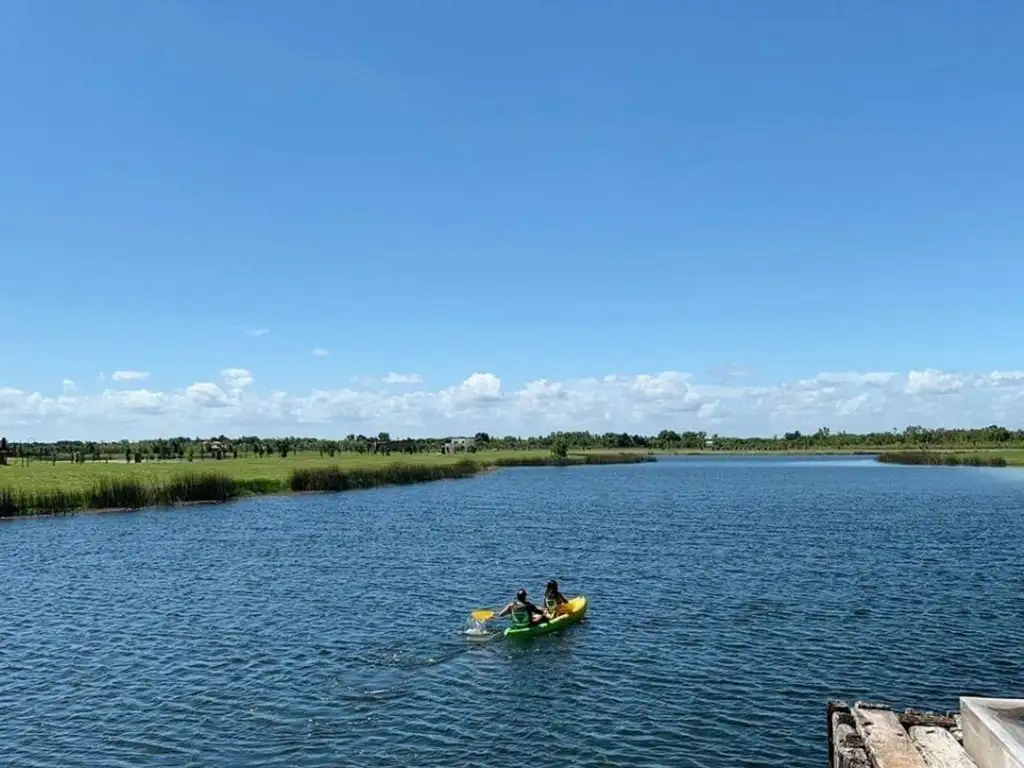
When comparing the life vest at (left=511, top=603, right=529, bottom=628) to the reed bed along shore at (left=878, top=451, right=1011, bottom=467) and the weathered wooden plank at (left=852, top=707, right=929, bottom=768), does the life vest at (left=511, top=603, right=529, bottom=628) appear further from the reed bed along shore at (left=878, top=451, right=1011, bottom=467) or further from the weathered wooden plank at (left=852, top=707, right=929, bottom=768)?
the reed bed along shore at (left=878, top=451, right=1011, bottom=467)

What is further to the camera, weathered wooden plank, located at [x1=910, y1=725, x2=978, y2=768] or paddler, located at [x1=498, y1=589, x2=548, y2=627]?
paddler, located at [x1=498, y1=589, x2=548, y2=627]

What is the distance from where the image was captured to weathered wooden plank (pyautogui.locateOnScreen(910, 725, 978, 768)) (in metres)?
13.3

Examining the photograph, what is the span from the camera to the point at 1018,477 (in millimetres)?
127688

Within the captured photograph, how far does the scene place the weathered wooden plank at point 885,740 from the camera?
44.4ft

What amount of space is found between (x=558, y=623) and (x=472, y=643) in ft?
12.6

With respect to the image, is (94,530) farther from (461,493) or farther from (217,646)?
(461,493)

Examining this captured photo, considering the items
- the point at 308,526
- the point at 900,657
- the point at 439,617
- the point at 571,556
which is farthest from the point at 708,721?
the point at 308,526

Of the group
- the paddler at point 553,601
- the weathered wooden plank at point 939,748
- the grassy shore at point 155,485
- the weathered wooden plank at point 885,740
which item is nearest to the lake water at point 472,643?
the paddler at point 553,601

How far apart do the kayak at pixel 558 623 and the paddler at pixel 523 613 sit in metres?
0.22

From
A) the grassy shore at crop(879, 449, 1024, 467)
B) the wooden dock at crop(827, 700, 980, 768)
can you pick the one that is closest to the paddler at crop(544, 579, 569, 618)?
the wooden dock at crop(827, 700, 980, 768)

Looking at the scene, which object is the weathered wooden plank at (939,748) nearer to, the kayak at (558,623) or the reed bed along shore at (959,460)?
the kayak at (558,623)

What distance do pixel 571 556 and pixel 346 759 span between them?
3423 centimetres

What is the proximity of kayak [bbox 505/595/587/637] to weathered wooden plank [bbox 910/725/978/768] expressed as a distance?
18.8m

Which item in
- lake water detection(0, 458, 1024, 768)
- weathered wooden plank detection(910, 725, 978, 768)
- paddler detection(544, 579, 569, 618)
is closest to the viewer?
weathered wooden plank detection(910, 725, 978, 768)
